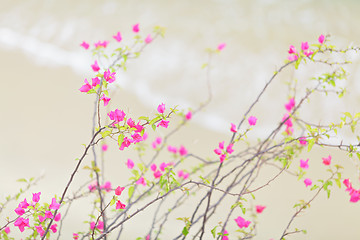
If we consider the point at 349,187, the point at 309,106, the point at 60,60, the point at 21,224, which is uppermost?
the point at 60,60

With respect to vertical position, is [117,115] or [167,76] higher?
[167,76]

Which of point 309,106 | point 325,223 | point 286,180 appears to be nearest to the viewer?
point 325,223

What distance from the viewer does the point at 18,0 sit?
4426mm

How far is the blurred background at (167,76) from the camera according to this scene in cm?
244

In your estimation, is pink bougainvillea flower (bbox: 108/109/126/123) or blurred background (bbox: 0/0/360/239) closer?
pink bougainvillea flower (bbox: 108/109/126/123)

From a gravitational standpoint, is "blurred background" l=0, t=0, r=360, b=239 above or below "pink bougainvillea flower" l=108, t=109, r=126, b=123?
above

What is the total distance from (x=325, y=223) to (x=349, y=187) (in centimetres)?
105

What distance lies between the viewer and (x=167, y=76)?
144 inches

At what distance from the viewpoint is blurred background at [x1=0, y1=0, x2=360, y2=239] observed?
244 cm

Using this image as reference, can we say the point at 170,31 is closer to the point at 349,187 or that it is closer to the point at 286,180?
the point at 286,180

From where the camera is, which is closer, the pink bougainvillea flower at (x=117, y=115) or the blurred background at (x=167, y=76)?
the pink bougainvillea flower at (x=117, y=115)

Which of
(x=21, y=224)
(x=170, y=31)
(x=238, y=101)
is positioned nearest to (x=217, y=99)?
(x=238, y=101)

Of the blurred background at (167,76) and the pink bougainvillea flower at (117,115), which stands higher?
the blurred background at (167,76)

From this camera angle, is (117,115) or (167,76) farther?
(167,76)
